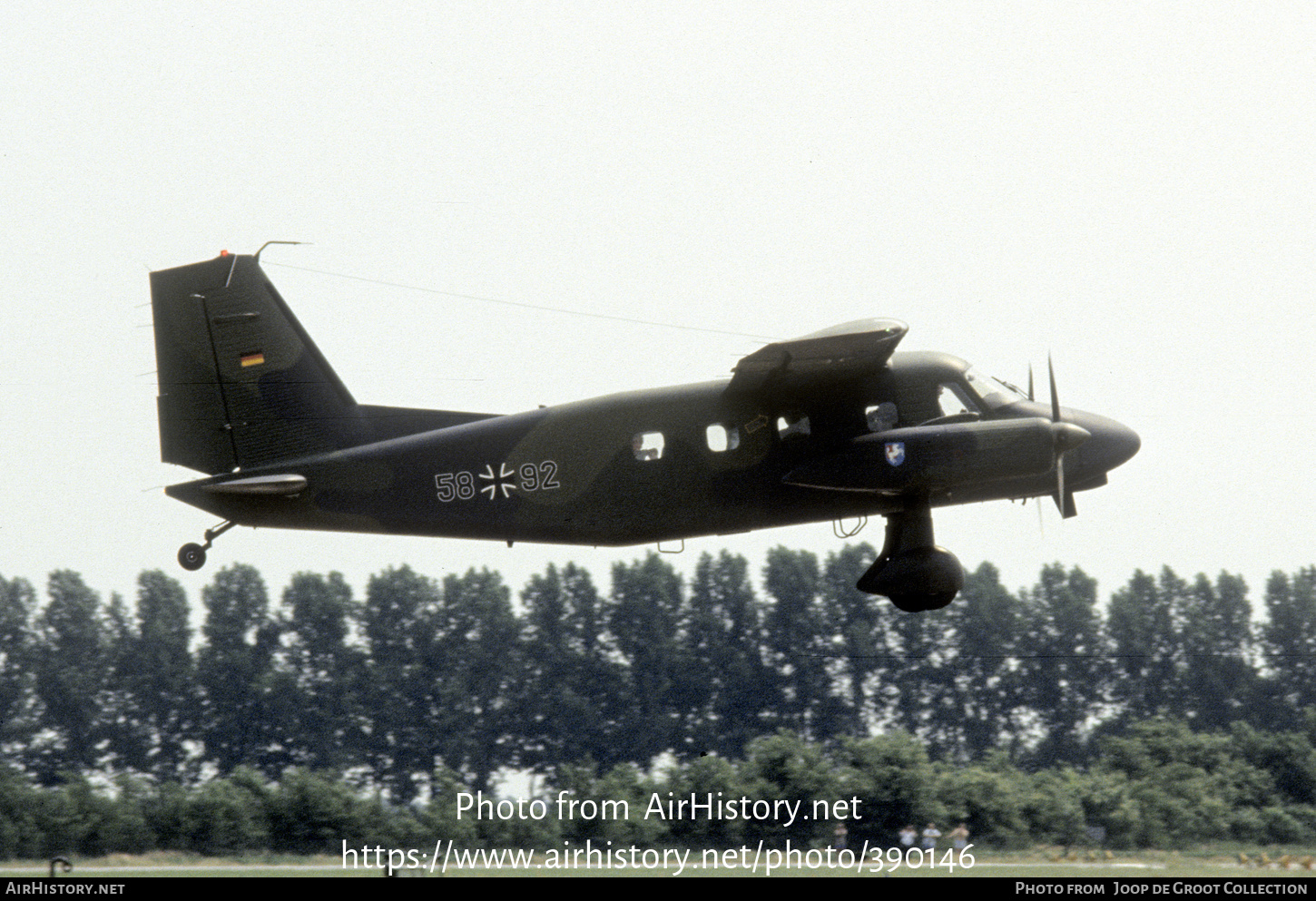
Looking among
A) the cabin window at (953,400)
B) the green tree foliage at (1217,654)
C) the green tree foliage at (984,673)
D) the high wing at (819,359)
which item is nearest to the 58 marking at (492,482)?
the high wing at (819,359)

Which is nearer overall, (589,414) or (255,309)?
(589,414)

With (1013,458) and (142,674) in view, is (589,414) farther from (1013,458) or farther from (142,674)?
(142,674)

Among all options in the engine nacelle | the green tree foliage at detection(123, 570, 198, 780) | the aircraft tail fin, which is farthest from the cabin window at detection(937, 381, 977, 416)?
the green tree foliage at detection(123, 570, 198, 780)

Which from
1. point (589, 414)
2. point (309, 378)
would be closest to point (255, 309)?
point (309, 378)

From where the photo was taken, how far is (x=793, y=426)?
22.8m

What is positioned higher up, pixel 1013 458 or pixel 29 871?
pixel 1013 458

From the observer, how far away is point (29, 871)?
119 feet

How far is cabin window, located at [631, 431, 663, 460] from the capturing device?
22.8 metres

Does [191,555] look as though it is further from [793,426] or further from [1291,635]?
[1291,635]

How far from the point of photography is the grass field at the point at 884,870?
33781 mm
